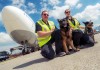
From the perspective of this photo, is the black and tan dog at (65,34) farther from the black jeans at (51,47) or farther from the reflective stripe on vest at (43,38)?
the reflective stripe on vest at (43,38)

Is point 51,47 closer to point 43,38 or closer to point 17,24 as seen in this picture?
point 43,38

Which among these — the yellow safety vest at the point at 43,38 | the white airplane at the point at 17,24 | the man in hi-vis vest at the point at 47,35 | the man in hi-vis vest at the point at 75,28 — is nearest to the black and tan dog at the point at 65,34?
the man in hi-vis vest at the point at 47,35

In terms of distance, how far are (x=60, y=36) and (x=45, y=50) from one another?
70 centimetres

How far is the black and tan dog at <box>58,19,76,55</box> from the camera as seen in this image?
24.6 ft

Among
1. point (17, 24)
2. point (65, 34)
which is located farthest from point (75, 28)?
point (17, 24)

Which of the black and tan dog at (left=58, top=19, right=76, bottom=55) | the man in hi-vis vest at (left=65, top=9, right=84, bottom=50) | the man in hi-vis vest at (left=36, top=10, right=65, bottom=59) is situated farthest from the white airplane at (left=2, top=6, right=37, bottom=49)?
the black and tan dog at (left=58, top=19, right=76, bottom=55)

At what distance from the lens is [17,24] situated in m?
21.9

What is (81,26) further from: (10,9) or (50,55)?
(10,9)

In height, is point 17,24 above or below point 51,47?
above

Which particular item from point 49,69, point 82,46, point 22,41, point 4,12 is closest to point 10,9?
point 4,12

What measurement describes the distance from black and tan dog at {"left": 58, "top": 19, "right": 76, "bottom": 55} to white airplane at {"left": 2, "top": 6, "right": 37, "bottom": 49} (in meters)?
14.4

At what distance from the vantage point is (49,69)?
6.04 m

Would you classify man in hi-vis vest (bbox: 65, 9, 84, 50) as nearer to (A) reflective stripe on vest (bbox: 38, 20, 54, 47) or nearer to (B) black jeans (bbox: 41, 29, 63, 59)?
(B) black jeans (bbox: 41, 29, 63, 59)

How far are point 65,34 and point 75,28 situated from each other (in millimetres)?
906
